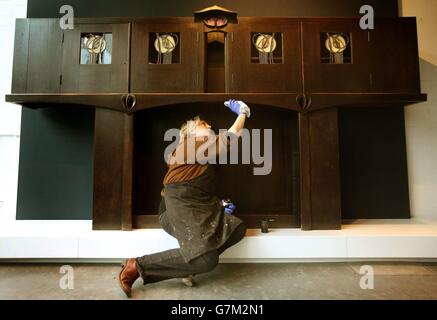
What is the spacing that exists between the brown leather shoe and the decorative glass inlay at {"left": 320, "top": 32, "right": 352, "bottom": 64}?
7.19 feet

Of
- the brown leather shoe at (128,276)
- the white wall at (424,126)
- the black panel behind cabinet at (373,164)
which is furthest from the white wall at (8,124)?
the white wall at (424,126)

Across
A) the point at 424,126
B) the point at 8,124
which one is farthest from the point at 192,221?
the point at 424,126

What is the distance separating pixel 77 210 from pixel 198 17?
216cm

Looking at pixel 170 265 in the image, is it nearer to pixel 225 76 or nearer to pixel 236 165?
pixel 236 165

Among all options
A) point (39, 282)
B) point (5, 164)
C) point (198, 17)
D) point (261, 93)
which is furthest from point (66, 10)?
point (39, 282)

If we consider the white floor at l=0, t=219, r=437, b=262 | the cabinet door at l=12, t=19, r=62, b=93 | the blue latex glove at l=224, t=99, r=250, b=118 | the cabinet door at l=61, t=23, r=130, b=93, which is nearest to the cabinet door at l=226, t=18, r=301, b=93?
the blue latex glove at l=224, t=99, r=250, b=118

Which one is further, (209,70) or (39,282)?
(209,70)

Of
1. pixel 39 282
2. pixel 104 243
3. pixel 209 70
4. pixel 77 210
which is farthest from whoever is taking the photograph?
pixel 77 210

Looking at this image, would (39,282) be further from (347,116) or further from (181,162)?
(347,116)

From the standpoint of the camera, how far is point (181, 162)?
176cm

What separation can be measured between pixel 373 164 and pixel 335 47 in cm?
125

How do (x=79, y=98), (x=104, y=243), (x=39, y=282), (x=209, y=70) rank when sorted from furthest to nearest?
(x=209, y=70) < (x=79, y=98) < (x=104, y=243) < (x=39, y=282)

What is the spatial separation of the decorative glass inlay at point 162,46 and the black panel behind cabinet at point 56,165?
0.97 metres

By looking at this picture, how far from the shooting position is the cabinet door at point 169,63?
2.14 metres
